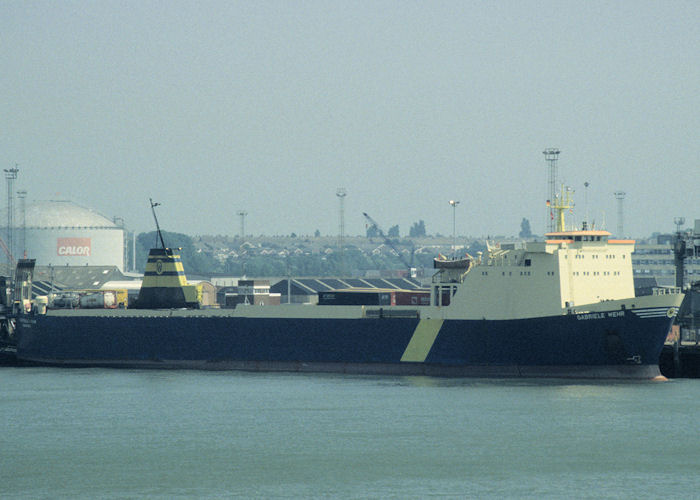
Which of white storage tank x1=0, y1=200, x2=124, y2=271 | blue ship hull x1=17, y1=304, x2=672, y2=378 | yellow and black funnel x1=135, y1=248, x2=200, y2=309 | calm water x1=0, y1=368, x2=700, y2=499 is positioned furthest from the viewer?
white storage tank x1=0, y1=200, x2=124, y2=271

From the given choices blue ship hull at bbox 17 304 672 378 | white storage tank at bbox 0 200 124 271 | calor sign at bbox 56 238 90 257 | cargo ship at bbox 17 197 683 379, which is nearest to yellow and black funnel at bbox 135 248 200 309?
cargo ship at bbox 17 197 683 379

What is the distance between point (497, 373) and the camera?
48688 mm

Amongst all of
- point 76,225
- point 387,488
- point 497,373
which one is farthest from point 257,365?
point 76,225

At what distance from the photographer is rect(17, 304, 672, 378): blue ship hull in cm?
4684

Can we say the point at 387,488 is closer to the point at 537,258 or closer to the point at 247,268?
the point at 537,258

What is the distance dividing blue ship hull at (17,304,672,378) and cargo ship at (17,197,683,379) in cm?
5

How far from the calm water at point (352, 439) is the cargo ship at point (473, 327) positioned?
1710mm

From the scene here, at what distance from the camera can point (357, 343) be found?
168ft

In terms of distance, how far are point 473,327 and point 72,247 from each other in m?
97.3

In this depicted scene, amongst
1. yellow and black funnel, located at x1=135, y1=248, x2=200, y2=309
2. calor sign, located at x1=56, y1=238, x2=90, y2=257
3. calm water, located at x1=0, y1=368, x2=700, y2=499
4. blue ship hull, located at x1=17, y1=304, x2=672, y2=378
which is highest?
calor sign, located at x1=56, y1=238, x2=90, y2=257

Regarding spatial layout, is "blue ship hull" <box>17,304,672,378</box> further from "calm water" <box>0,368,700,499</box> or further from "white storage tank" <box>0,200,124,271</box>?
"white storage tank" <box>0,200,124,271</box>

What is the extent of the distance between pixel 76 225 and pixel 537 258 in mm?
101162

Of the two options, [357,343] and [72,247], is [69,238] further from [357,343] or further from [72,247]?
[357,343]

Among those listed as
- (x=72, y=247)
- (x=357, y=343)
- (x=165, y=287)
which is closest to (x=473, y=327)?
(x=357, y=343)
